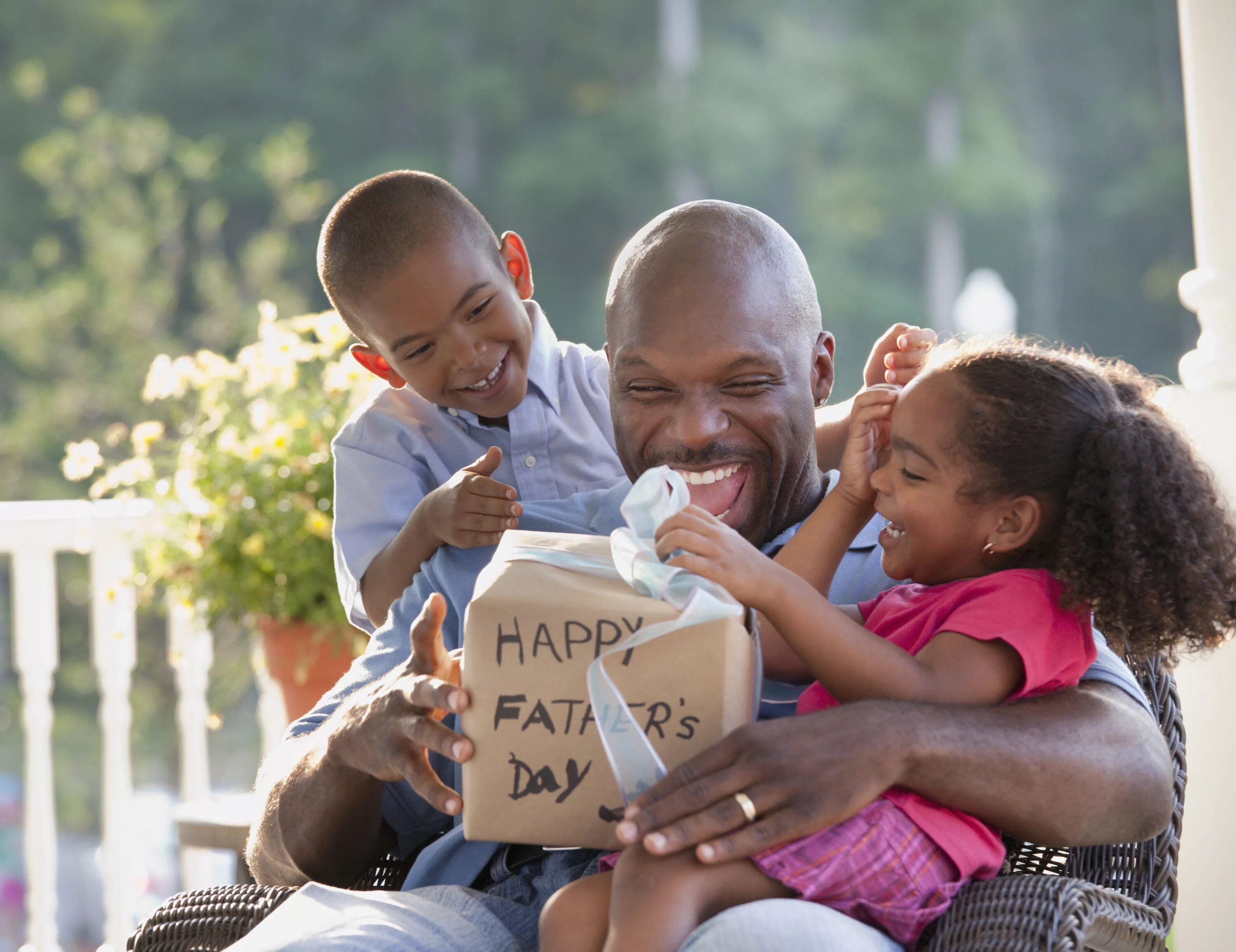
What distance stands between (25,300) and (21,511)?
25.2 feet

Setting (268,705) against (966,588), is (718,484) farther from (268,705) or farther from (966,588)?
(268,705)

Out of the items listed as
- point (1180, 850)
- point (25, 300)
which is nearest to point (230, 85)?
point (25, 300)

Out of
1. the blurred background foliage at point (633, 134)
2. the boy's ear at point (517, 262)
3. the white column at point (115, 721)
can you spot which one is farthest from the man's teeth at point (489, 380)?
the blurred background foliage at point (633, 134)

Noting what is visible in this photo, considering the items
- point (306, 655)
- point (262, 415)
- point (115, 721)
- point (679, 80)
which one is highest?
point (679, 80)

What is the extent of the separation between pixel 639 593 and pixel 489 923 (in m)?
0.48

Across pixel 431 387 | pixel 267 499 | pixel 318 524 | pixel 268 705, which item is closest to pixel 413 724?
pixel 431 387

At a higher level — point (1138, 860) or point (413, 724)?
point (413, 724)

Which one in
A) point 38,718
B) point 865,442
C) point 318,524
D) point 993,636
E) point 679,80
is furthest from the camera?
point 679,80

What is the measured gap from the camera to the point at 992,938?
1370 mm

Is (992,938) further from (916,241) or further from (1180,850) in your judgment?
(916,241)

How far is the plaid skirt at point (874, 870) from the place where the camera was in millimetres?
1376

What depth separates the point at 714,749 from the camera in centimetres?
136

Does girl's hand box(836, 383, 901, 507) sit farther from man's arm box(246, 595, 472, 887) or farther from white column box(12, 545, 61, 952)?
white column box(12, 545, 61, 952)

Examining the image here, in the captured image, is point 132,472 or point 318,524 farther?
point 132,472
